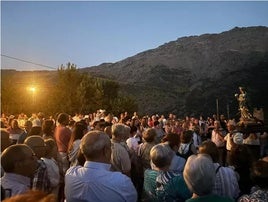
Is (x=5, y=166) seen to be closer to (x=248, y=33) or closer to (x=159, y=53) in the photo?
(x=159, y=53)

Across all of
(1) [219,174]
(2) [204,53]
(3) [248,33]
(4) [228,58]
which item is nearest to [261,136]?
(1) [219,174]

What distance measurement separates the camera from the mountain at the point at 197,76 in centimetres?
5449

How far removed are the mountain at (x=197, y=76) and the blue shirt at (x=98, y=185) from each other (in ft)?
128

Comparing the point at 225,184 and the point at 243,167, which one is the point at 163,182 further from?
the point at 243,167

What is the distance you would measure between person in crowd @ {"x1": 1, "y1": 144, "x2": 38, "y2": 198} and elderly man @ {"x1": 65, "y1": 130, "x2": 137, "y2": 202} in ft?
1.44

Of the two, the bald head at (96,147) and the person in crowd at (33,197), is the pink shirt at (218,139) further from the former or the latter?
the person in crowd at (33,197)

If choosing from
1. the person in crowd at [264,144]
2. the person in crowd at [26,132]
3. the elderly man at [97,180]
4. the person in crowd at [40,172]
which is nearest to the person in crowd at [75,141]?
the person in crowd at [40,172]

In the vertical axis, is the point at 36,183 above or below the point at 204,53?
below

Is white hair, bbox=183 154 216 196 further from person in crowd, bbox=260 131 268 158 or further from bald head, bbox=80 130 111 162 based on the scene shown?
person in crowd, bbox=260 131 268 158

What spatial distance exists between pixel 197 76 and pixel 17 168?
226ft

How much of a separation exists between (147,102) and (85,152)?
53960 millimetres

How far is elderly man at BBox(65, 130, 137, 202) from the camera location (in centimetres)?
372

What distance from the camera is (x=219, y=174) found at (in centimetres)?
467

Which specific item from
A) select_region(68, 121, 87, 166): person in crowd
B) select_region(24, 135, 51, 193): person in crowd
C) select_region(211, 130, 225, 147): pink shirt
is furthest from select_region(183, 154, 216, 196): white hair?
select_region(211, 130, 225, 147): pink shirt
